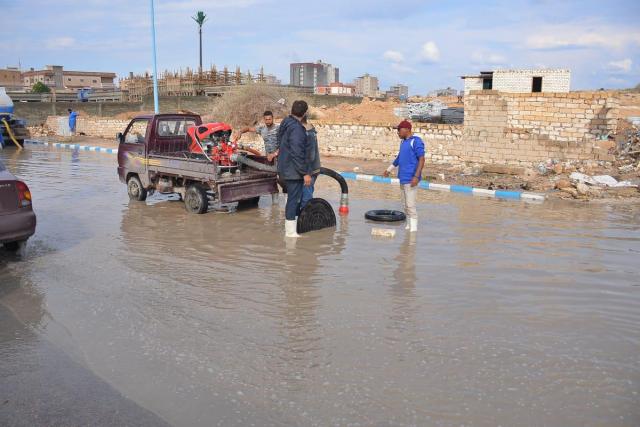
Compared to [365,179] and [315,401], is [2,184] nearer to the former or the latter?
[315,401]

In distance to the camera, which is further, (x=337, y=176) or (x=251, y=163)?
(x=251, y=163)

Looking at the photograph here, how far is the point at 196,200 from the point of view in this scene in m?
9.80

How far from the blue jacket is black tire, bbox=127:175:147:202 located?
4539mm

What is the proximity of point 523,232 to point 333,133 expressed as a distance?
41.9 ft

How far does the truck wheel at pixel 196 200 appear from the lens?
9.73m

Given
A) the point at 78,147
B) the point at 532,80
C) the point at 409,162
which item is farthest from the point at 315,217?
the point at 78,147

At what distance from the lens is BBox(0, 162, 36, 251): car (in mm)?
6434

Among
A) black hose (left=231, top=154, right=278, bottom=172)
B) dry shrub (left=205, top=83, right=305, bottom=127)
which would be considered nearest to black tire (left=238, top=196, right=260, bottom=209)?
black hose (left=231, top=154, right=278, bottom=172)

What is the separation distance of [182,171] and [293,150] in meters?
3.18

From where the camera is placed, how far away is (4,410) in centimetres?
351

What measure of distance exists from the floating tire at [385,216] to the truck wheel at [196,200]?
9.69 feet

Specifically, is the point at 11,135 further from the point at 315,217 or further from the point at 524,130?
the point at 524,130

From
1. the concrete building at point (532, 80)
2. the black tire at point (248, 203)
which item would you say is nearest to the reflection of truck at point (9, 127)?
the black tire at point (248, 203)

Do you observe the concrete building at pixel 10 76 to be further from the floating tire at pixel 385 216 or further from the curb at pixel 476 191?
the floating tire at pixel 385 216
